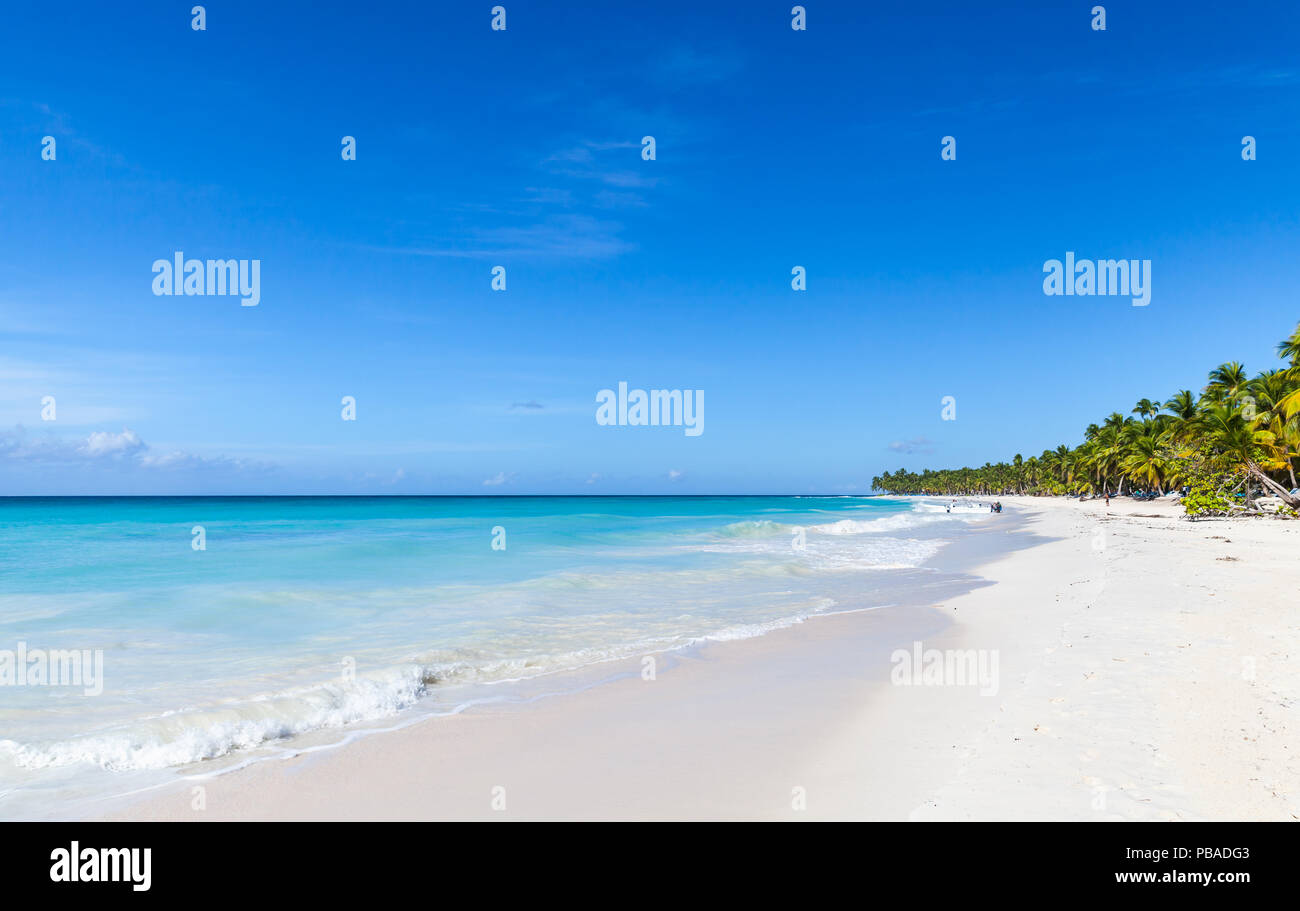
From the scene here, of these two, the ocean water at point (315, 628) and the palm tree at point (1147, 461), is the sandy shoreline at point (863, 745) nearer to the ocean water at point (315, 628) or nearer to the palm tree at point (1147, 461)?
the ocean water at point (315, 628)

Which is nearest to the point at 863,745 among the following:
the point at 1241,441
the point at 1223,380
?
the point at 1241,441

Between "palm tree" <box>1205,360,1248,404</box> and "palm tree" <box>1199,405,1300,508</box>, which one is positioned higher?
"palm tree" <box>1205,360,1248,404</box>

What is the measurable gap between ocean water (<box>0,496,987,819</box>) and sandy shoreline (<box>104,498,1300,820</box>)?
112 cm

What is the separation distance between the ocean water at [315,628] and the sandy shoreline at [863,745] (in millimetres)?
1121

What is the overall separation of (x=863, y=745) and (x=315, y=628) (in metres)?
11.7

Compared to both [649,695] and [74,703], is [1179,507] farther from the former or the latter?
[74,703]

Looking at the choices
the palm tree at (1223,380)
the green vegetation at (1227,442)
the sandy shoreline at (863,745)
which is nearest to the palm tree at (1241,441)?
the green vegetation at (1227,442)

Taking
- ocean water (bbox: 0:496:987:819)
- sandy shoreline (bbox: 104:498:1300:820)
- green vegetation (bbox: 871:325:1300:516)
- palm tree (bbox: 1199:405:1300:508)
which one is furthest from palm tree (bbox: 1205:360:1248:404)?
sandy shoreline (bbox: 104:498:1300:820)

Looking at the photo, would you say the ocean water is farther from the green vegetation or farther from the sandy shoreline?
the green vegetation

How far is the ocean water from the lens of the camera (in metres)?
6.95

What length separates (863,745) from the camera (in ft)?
21.0
